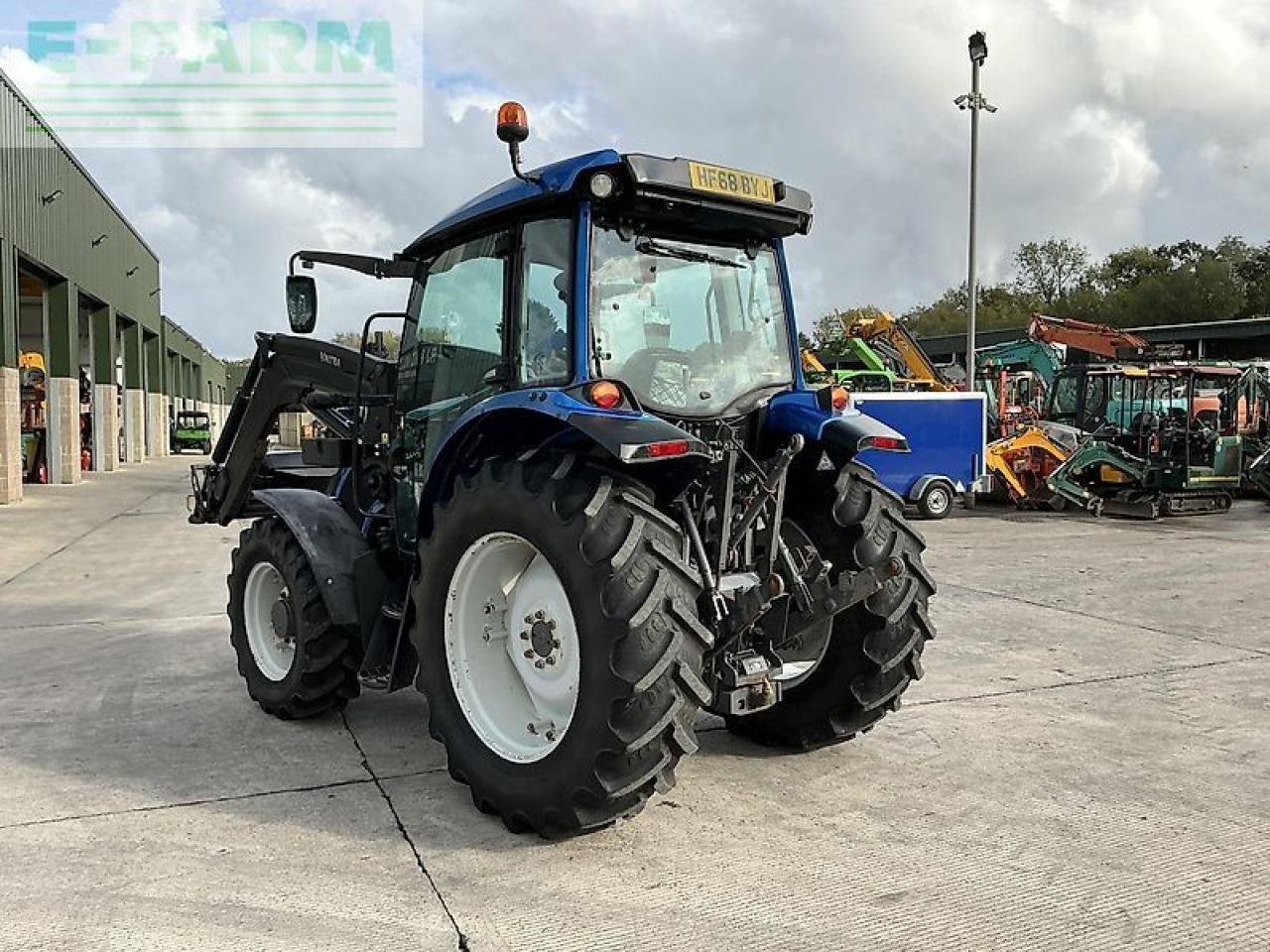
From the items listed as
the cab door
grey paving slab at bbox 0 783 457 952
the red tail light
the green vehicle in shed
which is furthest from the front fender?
the green vehicle in shed

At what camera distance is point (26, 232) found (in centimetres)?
2023

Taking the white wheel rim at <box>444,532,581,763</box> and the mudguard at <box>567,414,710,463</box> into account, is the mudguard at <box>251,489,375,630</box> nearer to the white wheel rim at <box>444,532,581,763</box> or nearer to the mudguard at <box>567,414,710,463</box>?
the white wheel rim at <box>444,532,581,763</box>

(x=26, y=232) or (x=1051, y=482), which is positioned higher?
(x=26, y=232)

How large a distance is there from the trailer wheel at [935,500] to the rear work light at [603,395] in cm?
1347

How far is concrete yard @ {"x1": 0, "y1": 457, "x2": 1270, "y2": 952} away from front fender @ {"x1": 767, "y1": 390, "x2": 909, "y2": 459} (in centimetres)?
143

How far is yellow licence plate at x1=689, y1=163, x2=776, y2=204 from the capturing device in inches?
159

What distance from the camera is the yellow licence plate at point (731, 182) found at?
404 centimetres

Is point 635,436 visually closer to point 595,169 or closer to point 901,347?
point 595,169

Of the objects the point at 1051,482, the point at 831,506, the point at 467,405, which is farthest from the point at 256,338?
the point at 1051,482

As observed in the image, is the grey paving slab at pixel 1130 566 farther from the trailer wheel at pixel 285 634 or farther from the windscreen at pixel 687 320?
the trailer wheel at pixel 285 634

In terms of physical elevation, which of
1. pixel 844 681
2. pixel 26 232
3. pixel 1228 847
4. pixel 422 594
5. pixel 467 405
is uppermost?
pixel 26 232

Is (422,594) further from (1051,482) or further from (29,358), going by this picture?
(29,358)

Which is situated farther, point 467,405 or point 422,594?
point 467,405

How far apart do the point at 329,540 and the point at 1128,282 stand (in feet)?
198
